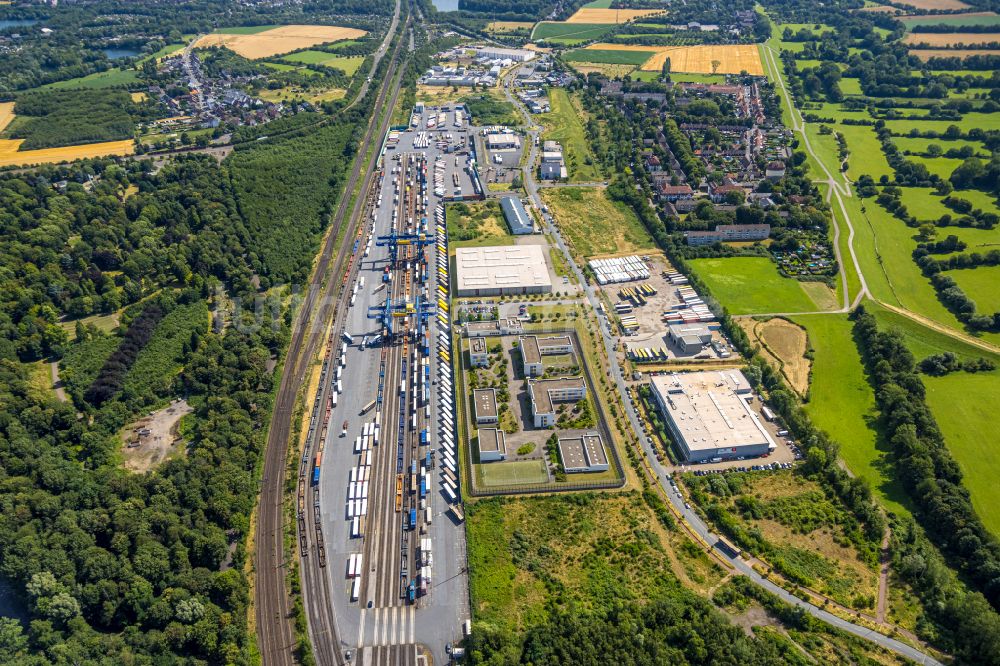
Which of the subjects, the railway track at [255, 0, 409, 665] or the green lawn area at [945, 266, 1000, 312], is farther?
the green lawn area at [945, 266, 1000, 312]

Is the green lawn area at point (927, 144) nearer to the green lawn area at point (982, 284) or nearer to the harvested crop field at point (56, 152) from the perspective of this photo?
the green lawn area at point (982, 284)

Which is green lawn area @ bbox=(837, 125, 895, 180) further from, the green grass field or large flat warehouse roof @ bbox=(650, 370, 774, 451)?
the green grass field

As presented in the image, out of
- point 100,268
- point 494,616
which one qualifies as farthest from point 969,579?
point 100,268

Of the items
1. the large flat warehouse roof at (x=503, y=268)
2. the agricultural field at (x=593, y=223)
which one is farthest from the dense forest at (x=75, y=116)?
the agricultural field at (x=593, y=223)

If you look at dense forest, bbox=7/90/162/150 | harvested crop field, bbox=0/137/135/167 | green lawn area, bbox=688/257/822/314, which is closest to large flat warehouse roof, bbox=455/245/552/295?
green lawn area, bbox=688/257/822/314

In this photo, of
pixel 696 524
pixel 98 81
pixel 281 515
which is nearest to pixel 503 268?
pixel 696 524

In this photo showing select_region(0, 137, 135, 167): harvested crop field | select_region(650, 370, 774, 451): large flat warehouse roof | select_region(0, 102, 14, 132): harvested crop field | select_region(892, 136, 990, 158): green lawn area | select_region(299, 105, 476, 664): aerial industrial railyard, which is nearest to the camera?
select_region(299, 105, 476, 664): aerial industrial railyard
